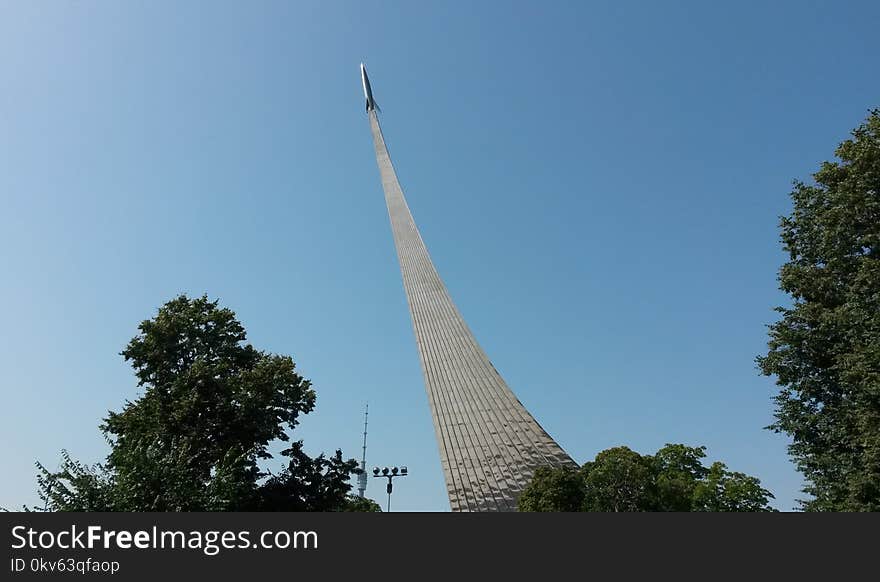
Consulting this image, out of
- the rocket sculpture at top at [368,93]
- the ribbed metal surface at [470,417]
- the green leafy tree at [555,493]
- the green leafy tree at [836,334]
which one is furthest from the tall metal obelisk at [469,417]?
the rocket sculpture at top at [368,93]

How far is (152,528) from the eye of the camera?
6.79m

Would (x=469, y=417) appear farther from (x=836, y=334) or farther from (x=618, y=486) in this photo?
(x=836, y=334)

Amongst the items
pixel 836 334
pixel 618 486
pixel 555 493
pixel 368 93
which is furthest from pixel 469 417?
pixel 368 93

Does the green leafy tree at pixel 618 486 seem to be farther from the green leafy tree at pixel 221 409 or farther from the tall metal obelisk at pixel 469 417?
the green leafy tree at pixel 221 409

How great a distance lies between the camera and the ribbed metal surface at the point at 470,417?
58.9ft

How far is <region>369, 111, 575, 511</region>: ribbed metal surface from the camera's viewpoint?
58.9 ft

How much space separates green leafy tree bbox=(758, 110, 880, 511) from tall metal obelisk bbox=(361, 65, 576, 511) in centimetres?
668

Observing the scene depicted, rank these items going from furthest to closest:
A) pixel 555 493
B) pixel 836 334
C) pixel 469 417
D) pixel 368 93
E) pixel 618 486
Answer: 1. pixel 368 93
2. pixel 469 417
3. pixel 555 493
4. pixel 618 486
5. pixel 836 334

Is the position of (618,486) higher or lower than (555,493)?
higher

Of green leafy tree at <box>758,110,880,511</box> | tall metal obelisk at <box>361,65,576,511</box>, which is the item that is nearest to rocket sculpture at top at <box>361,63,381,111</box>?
tall metal obelisk at <box>361,65,576,511</box>

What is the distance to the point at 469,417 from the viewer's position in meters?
20.2

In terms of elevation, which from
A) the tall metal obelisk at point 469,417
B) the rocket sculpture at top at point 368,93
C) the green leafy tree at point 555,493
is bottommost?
the green leafy tree at point 555,493


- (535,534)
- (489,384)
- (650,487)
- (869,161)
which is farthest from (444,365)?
(535,534)

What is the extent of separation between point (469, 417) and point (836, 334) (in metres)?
11.0
